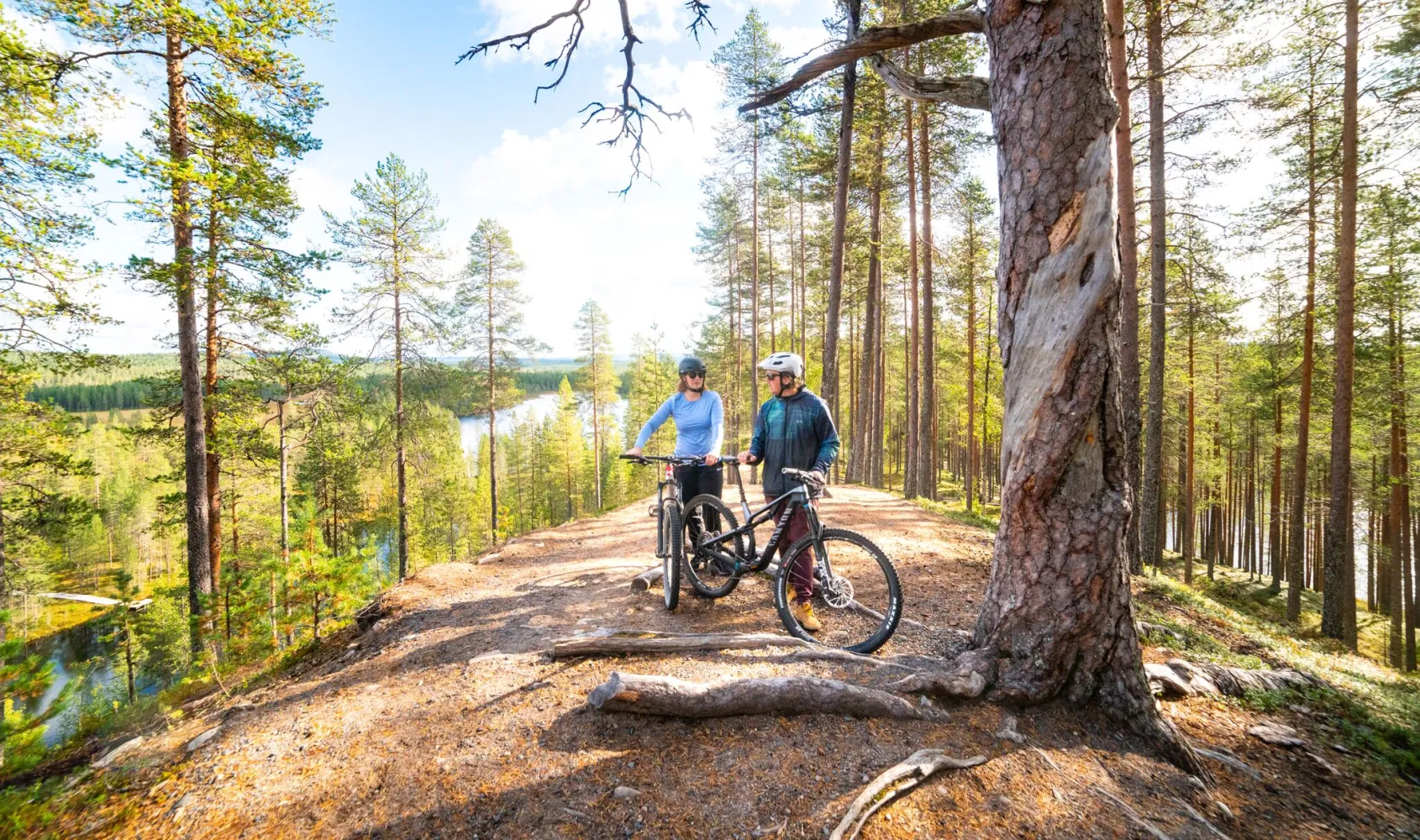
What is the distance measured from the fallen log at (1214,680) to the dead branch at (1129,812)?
1529 mm

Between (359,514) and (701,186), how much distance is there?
25.1 m

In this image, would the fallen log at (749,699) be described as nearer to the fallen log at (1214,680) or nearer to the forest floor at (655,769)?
the forest floor at (655,769)

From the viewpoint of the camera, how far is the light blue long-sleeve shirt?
17.4 feet

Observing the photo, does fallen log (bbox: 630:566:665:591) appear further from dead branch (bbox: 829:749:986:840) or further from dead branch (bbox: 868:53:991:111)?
dead branch (bbox: 868:53:991:111)

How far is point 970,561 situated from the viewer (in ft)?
22.0

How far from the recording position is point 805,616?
13.5 ft

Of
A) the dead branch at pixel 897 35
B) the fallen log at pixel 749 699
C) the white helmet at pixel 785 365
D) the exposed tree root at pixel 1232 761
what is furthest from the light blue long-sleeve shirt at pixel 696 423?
the exposed tree root at pixel 1232 761

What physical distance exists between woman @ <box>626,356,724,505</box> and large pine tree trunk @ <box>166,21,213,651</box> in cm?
889

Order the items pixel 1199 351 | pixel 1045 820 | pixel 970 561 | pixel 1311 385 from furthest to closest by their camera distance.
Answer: pixel 1199 351
pixel 1311 385
pixel 970 561
pixel 1045 820

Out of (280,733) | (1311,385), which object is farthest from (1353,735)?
(1311,385)

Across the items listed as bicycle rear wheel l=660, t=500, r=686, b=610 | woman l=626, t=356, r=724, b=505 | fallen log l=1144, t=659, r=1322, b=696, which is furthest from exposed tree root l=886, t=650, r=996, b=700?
woman l=626, t=356, r=724, b=505

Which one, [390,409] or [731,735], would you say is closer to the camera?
[731,735]

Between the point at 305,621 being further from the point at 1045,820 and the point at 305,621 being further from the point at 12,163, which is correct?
the point at 12,163

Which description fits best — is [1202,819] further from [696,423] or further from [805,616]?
[696,423]
